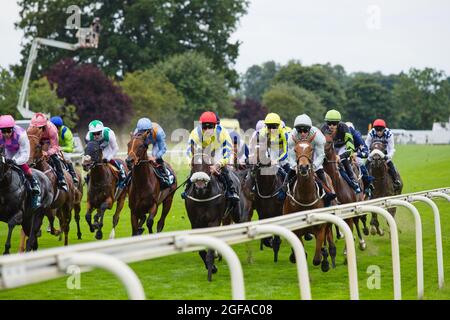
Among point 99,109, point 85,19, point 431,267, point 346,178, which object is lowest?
point 431,267

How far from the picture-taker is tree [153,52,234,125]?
57.8 m

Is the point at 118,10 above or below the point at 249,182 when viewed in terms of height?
above

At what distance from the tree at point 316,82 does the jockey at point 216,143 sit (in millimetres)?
87667

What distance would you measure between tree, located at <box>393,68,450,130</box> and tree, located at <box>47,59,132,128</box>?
256 ft

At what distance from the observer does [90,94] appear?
46.4m

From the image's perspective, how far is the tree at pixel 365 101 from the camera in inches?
4186

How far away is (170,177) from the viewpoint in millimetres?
13117

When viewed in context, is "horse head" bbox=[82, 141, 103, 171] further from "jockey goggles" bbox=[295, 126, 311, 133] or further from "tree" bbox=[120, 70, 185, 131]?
"tree" bbox=[120, 70, 185, 131]

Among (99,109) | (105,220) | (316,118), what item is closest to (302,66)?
(316,118)

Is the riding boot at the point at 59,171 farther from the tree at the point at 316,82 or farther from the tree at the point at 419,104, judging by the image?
the tree at the point at 419,104

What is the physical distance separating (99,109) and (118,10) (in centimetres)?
1620

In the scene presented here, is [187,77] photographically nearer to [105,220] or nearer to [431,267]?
[105,220]
